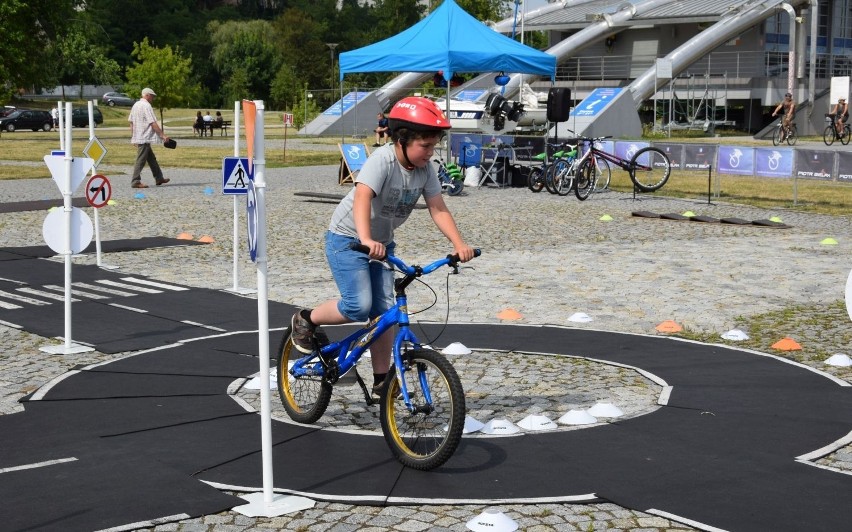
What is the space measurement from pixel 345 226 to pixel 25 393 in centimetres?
257

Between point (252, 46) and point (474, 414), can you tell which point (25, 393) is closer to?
point (474, 414)

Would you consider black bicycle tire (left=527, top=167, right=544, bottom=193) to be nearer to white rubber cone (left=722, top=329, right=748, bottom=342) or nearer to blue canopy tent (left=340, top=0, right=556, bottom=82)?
blue canopy tent (left=340, top=0, right=556, bottom=82)

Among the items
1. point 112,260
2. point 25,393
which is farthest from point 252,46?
point 25,393

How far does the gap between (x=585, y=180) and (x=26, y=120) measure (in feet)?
152

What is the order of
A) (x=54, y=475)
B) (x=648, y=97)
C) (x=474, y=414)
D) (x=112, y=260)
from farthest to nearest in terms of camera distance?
1. (x=648, y=97)
2. (x=112, y=260)
3. (x=474, y=414)
4. (x=54, y=475)

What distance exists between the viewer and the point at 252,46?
10075cm

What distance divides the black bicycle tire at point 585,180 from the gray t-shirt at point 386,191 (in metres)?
16.0

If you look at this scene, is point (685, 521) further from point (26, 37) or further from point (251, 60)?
point (251, 60)

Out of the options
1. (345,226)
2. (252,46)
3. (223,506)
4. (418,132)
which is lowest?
(223,506)

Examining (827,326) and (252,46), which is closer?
(827,326)

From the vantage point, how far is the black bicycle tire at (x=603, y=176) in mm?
22992

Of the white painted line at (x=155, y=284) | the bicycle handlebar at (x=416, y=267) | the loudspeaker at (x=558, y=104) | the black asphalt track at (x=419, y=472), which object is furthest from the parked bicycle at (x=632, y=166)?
the bicycle handlebar at (x=416, y=267)

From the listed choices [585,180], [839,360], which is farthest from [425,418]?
[585,180]

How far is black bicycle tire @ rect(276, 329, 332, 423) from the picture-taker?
20.6 ft
